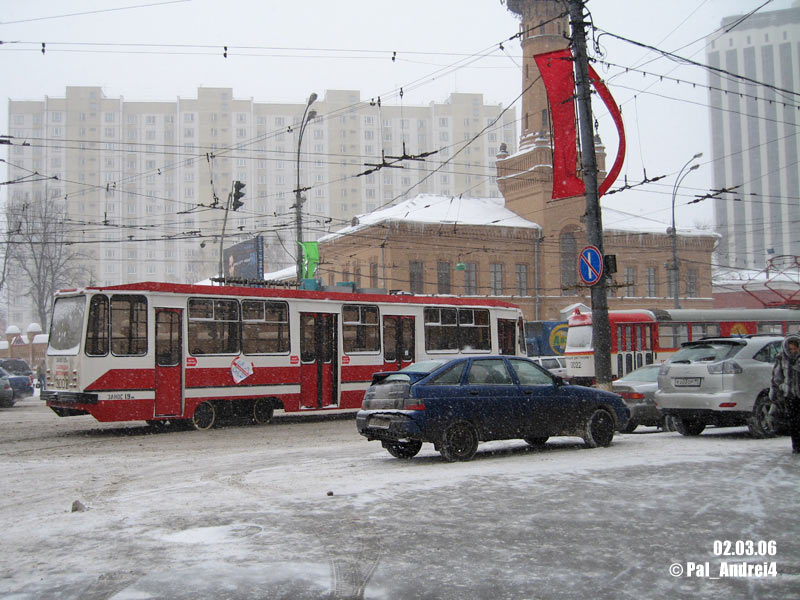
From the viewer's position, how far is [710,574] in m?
5.16

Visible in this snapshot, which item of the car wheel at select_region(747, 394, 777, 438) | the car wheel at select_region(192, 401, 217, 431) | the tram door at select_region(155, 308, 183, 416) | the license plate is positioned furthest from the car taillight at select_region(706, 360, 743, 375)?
the tram door at select_region(155, 308, 183, 416)

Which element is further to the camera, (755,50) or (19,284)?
(755,50)

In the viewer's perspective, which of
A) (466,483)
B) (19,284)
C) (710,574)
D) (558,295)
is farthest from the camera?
(19,284)

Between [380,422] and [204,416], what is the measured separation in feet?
25.4

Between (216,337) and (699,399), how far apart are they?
10.2m

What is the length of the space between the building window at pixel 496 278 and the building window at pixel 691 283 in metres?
17.0

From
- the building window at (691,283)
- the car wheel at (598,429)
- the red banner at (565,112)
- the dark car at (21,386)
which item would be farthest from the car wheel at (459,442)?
the building window at (691,283)

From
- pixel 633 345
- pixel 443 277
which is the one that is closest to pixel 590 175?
pixel 633 345

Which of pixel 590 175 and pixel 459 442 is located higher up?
pixel 590 175

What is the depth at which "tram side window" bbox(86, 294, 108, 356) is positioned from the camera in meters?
15.3

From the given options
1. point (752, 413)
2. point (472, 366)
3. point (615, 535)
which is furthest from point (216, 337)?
point (615, 535)

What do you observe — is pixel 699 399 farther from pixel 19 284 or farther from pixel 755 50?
pixel 755 50

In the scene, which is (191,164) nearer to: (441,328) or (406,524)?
(441,328)

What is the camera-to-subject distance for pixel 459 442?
10.5 metres
